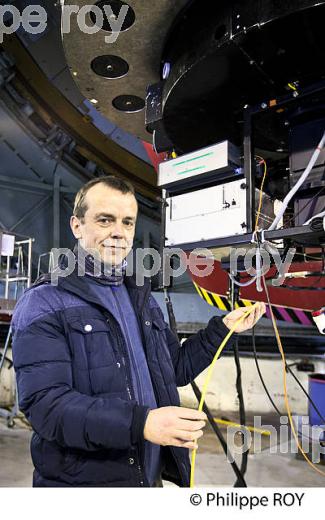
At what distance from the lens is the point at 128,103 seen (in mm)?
2391

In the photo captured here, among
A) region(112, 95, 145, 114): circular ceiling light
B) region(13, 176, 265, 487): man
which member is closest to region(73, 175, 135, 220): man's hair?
region(13, 176, 265, 487): man

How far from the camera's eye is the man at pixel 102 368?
987 millimetres

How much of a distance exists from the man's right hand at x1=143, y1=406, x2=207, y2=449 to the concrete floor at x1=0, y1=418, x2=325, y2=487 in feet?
7.10

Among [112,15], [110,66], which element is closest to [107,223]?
[112,15]

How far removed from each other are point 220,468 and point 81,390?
261cm

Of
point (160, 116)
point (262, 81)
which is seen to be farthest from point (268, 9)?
point (160, 116)

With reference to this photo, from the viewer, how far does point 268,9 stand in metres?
1.49

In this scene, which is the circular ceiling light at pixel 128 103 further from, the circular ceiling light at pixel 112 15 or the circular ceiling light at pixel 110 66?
the circular ceiling light at pixel 112 15

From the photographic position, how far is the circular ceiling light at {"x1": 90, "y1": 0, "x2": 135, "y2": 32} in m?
1.66

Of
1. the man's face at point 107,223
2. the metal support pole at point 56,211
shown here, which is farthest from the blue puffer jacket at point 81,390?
the metal support pole at point 56,211

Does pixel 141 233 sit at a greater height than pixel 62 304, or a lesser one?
greater

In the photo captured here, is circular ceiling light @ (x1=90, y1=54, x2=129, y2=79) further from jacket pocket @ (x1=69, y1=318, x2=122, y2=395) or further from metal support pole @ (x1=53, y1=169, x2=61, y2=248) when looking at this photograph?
metal support pole @ (x1=53, y1=169, x2=61, y2=248)
